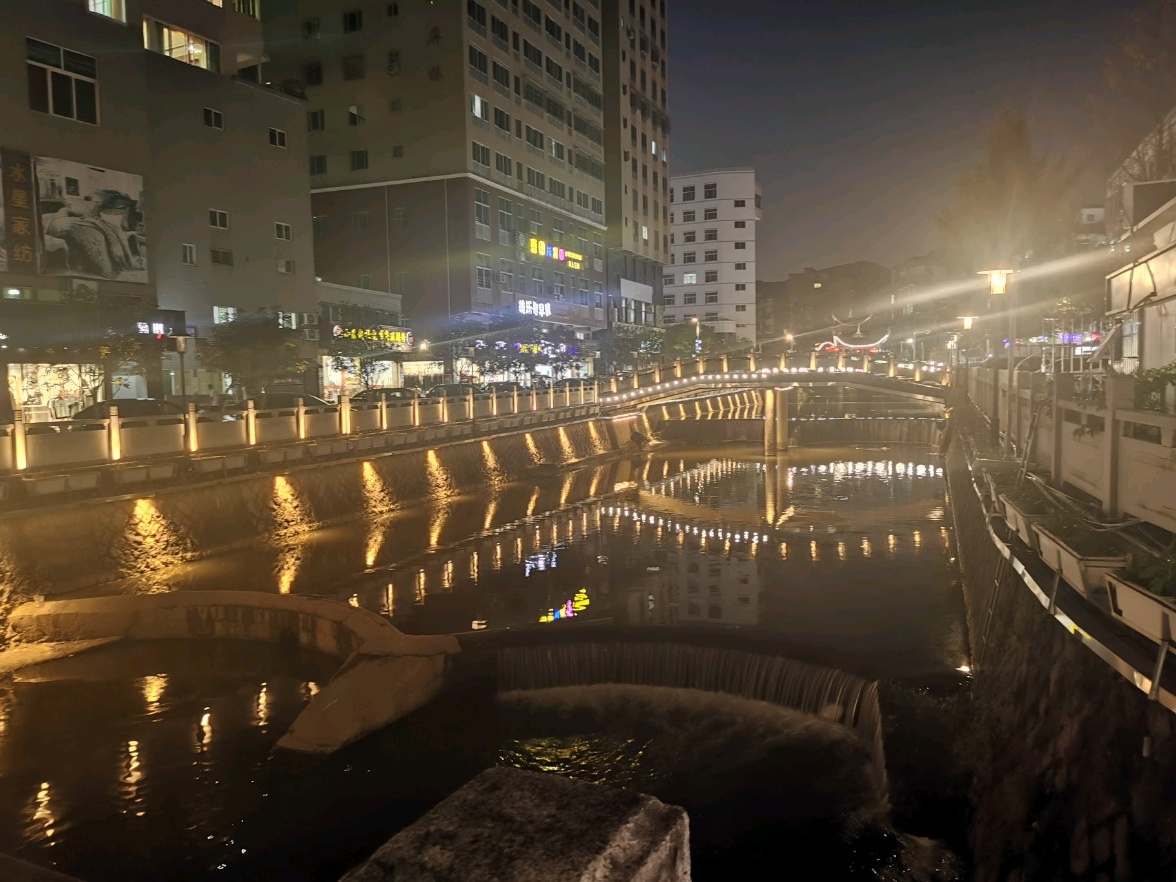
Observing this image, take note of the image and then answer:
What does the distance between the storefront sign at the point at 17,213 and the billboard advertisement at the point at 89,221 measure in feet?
0.80

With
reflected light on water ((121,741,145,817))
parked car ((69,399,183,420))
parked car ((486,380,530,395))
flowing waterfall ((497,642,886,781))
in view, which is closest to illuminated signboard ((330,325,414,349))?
parked car ((486,380,530,395))

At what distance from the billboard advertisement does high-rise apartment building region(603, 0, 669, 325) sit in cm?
4196

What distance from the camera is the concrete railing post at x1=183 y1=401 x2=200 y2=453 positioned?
899 inches

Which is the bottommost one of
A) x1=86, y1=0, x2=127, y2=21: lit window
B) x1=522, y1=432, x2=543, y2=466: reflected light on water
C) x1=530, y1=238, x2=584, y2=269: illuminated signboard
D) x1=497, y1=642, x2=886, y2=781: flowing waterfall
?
x1=497, y1=642, x2=886, y2=781: flowing waterfall

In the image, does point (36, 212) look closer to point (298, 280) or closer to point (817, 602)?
point (298, 280)

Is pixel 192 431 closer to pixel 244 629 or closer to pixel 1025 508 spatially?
pixel 244 629

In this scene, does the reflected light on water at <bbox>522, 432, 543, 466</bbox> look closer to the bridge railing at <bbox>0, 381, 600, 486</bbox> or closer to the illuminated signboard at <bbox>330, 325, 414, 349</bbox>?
the bridge railing at <bbox>0, 381, 600, 486</bbox>

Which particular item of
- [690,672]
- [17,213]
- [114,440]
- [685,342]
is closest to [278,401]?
[17,213]

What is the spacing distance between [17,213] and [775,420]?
1324 inches

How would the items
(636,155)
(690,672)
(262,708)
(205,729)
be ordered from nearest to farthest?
(205,729)
(262,708)
(690,672)
(636,155)

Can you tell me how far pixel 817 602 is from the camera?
59.0ft

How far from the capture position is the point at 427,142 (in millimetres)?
50000

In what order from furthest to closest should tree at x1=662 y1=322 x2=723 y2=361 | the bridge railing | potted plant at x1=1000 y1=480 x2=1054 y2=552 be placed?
tree at x1=662 y1=322 x2=723 y2=361 < the bridge railing < potted plant at x1=1000 y1=480 x2=1054 y2=552

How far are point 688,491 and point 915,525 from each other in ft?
33.8
